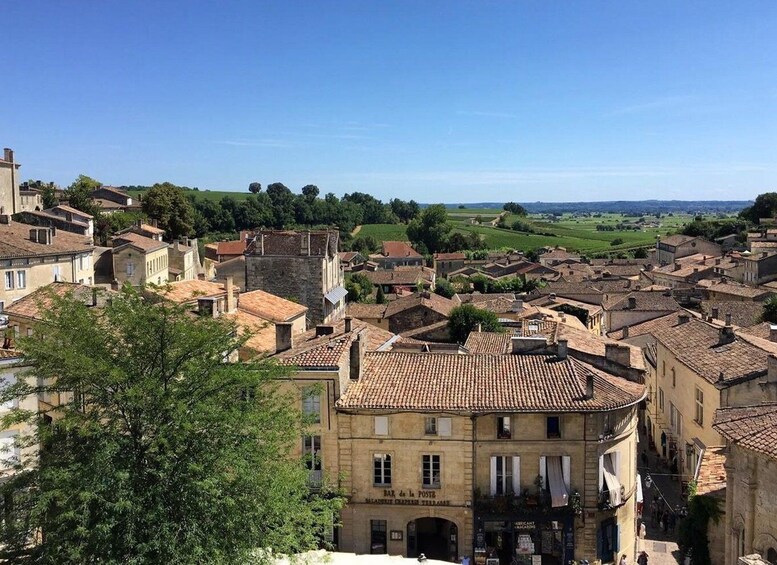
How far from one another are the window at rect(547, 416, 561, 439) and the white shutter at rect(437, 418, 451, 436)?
11.8 feet

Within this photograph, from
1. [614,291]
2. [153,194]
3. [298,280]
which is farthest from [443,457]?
[153,194]

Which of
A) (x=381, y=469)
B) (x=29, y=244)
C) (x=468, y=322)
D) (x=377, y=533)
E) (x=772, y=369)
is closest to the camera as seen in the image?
(x=381, y=469)

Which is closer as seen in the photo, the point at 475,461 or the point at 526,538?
the point at 526,538

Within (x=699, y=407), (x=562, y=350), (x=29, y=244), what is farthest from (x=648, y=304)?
(x=29, y=244)

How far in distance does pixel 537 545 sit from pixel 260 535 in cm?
1203

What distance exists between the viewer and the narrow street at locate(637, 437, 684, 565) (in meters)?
28.7

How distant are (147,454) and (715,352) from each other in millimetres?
28677

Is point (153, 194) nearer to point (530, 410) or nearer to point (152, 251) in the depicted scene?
point (152, 251)

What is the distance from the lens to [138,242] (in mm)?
68500

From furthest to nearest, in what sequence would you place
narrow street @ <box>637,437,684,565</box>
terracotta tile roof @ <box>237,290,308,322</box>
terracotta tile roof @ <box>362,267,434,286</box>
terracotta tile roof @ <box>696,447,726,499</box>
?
terracotta tile roof @ <box>362,267,434,286</box>, terracotta tile roof @ <box>237,290,308,322</box>, narrow street @ <box>637,437,684,565</box>, terracotta tile roof @ <box>696,447,726,499</box>

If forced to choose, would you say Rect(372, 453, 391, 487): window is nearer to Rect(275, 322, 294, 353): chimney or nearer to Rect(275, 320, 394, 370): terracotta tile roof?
Rect(275, 320, 394, 370): terracotta tile roof

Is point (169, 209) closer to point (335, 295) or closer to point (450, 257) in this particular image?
Answer: point (335, 295)

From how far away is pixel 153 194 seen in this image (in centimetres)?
9644

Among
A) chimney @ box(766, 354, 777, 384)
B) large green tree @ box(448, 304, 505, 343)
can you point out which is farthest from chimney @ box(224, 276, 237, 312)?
chimney @ box(766, 354, 777, 384)
